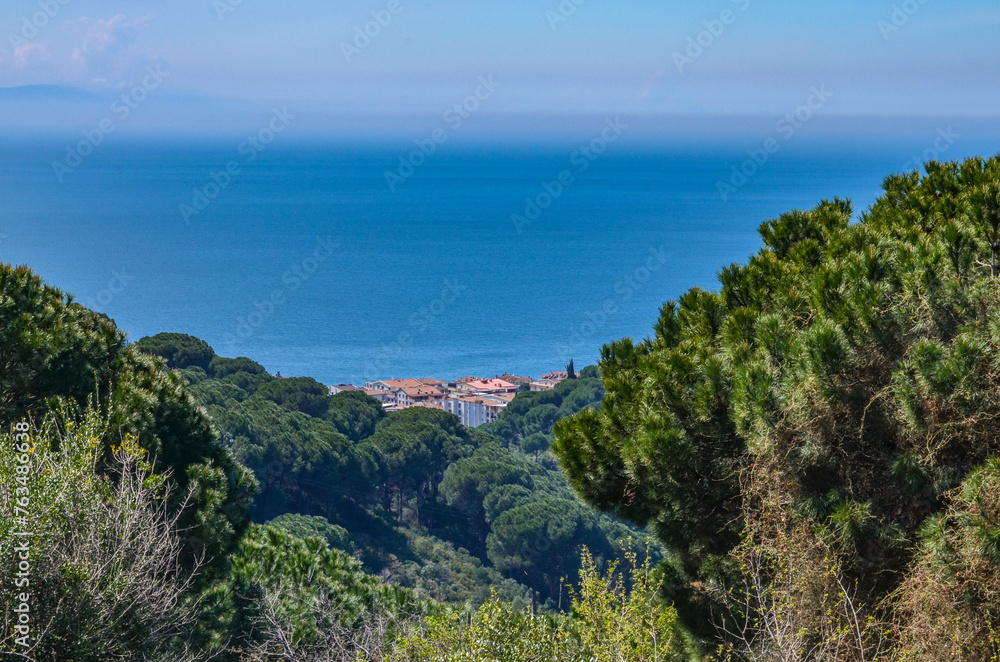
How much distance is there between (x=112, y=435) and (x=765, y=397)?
16.4ft

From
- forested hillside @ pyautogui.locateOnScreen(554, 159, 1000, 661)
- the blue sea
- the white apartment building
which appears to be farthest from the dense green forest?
the white apartment building

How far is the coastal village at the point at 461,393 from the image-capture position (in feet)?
165

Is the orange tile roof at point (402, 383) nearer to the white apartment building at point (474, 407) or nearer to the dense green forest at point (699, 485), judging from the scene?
the white apartment building at point (474, 407)

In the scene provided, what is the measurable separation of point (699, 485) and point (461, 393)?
47.0 m

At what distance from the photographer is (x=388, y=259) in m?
105

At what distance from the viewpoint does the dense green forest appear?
5.20 m

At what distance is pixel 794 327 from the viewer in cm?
651

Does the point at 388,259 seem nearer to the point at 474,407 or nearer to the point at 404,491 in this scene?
the point at 474,407

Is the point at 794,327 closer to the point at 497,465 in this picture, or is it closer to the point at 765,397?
the point at 765,397

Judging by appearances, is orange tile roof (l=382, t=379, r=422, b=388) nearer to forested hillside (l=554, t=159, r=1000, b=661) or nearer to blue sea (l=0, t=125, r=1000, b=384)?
blue sea (l=0, t=125, r=1000, b=384)

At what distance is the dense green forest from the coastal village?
3971 centimetres

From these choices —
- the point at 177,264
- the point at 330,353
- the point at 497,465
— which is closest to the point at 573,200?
the point at 177,264

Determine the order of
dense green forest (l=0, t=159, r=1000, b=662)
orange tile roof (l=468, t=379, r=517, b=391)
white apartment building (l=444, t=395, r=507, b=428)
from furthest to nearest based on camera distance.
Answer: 1. orange tile roof (l=468, t=379, r=517, b=391)
2. white apartment building (l=444, t=395, r=507, b=428)
3. dense green forest (l=0, t=159, r=1000, b=662)

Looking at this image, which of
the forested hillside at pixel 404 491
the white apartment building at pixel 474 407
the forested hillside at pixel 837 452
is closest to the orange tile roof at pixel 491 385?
the white apartment building at pixel 474 407
